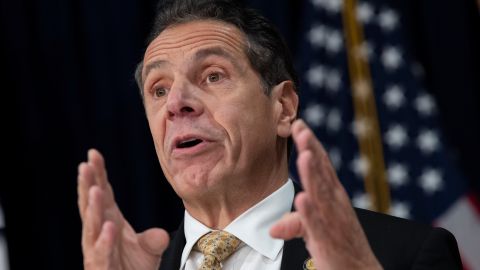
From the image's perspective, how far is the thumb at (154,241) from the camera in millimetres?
2061

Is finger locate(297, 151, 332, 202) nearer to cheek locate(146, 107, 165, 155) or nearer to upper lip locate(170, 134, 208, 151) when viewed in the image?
upper lip locate(170, 134, 208, 151)

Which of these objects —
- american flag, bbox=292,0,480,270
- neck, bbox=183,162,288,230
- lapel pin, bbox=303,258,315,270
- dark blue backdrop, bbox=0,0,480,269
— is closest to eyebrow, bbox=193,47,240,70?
neck, bbox=183,162,288,230

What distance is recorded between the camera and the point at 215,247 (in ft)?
7.55

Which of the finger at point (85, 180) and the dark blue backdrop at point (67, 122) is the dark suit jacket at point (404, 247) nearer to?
the finger at point (85, 180)

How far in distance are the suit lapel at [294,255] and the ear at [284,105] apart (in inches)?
15.1

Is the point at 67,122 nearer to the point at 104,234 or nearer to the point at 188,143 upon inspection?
the point at 188,143

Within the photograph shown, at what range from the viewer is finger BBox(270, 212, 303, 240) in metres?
1.74

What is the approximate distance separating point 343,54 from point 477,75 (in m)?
0.64

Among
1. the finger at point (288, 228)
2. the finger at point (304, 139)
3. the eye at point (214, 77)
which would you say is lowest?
the finger at point (288, 228)

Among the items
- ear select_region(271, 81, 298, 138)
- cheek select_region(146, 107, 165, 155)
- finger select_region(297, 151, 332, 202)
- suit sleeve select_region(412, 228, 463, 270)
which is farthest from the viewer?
ear select_region(271, 81, 298, 138)

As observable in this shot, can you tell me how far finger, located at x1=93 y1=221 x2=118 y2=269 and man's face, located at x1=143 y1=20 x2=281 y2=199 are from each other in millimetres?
458

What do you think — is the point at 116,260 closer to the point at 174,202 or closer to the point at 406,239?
the point at 406,239

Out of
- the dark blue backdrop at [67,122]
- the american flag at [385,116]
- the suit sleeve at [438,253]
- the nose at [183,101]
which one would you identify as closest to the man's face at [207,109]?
the nose at [183,101]

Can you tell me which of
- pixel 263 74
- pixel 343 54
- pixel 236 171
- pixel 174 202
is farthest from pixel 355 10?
pixel 236 171
